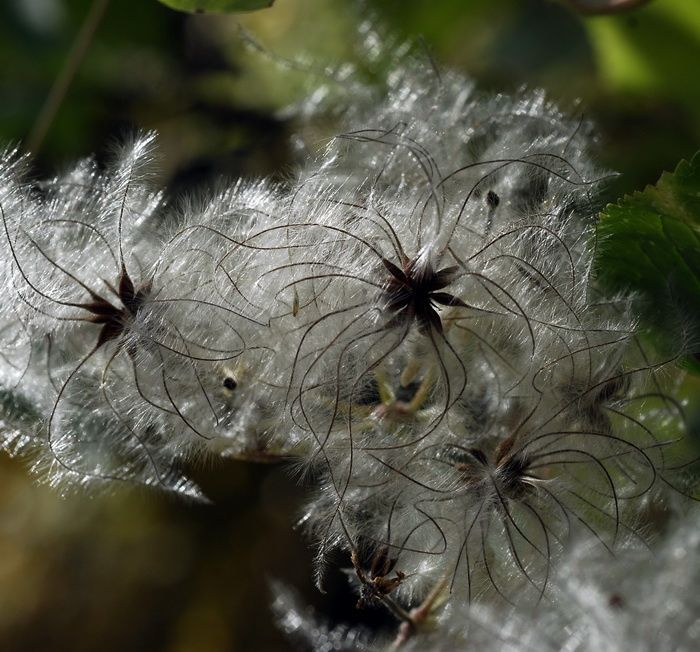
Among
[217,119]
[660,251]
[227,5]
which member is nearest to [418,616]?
[660,251]

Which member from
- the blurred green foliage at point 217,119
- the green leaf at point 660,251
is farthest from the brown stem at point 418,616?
the blurred green foliage at point 217,119

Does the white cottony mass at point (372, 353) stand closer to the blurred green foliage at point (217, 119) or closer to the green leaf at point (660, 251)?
the green leaf at point (660, 251)

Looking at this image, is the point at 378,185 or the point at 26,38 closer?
the point at 378,185

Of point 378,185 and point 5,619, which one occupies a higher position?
point 378,185

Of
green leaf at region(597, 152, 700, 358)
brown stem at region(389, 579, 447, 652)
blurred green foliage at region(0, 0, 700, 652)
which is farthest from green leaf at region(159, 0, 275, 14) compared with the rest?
brown stem at region(389, 579, 447, 652)

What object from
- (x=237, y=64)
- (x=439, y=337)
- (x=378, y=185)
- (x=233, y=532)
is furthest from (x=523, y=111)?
(x=233, y=532)

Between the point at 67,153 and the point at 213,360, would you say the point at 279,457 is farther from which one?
the point at 67,153
